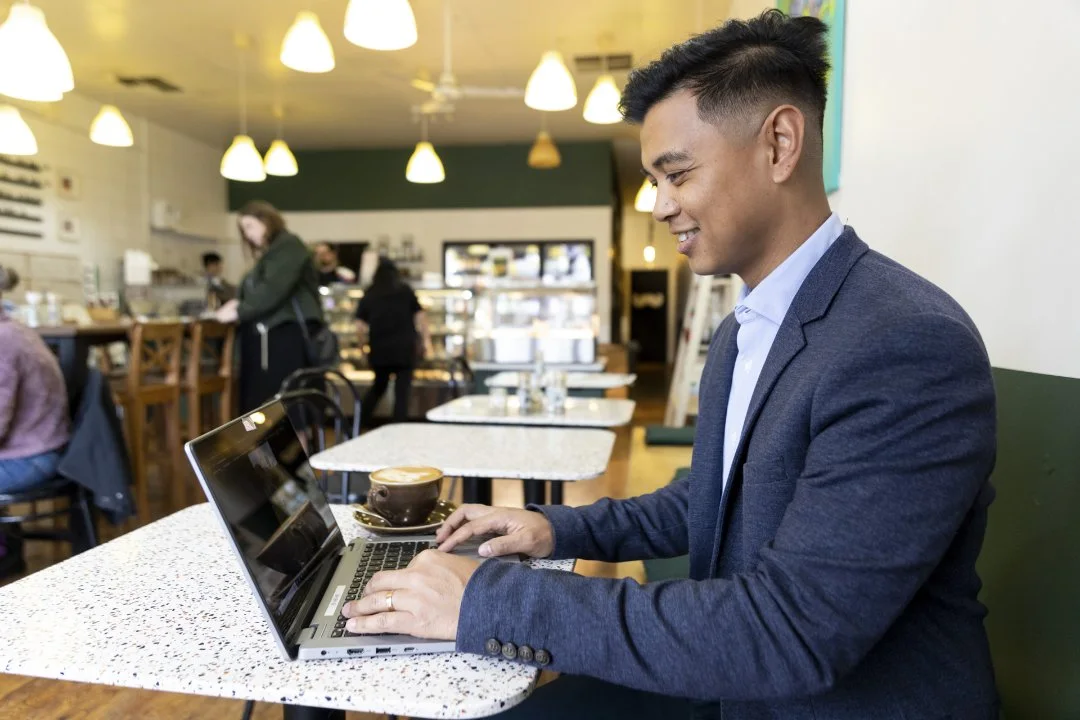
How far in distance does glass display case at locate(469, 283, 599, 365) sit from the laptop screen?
2439 mm

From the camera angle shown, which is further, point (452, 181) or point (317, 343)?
point (452, 181)

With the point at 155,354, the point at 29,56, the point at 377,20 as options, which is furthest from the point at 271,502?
the point at 155,354

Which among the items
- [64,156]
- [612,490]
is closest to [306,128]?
[64,156]

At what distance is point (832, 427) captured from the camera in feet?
2.52

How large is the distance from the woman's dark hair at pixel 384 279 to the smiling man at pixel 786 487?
5.32 metres

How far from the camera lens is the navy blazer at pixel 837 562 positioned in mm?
717

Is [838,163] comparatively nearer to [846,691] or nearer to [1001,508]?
[1001,508]

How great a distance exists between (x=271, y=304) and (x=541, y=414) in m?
2.20

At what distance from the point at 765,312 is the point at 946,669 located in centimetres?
46

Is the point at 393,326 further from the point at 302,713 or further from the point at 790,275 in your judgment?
the point at 790,275

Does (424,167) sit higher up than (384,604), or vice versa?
(424,167)

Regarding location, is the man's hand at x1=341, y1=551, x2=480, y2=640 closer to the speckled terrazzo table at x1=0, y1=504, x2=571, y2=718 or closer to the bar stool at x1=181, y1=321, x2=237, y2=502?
the speckled terrazzo table at x1=0, y1=504, x2=571, y2=718

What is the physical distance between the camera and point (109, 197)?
26.8 ft

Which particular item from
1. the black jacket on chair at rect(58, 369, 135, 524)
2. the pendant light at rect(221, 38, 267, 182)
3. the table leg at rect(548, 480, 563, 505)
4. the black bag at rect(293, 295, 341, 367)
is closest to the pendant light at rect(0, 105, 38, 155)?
the pendant light at rect(221, 38, 267, 182)
